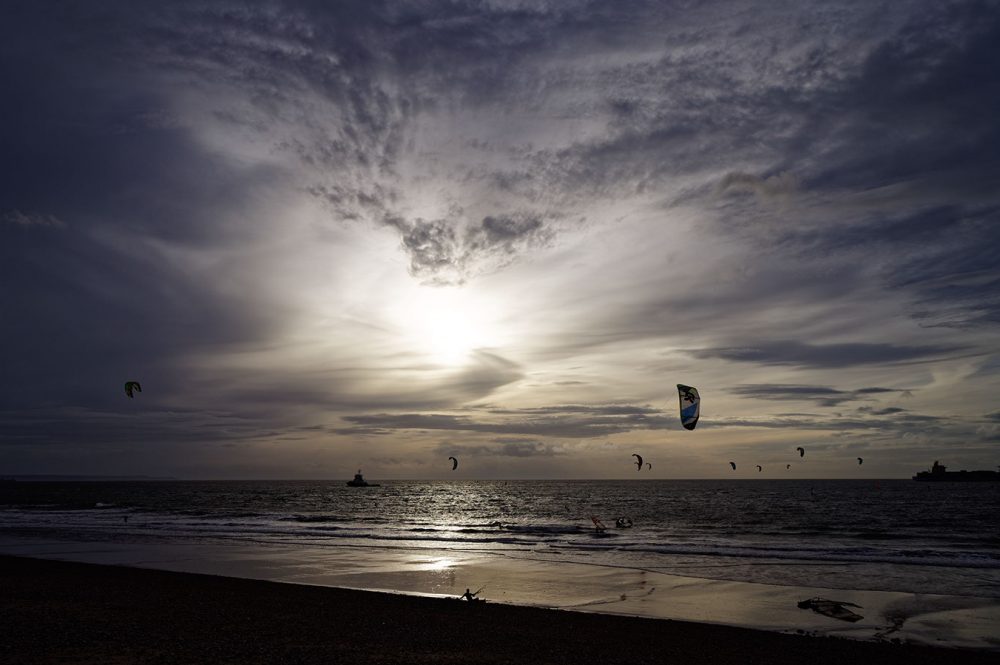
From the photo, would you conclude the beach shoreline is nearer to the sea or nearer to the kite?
the sea

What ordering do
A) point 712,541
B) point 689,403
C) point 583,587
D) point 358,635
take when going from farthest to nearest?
point 712,541 < point 689,403 < point 583,587 < point 358,635

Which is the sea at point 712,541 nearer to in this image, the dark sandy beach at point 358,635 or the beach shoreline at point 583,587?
the beach shoreline at point 583,587

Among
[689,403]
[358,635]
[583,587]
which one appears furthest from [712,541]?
[358,635]

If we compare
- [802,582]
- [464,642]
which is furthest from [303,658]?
[802,582]

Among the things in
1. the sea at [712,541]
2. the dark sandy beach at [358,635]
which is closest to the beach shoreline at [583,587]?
the dark sandy beach at [358,635]

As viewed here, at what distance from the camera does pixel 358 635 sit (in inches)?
457

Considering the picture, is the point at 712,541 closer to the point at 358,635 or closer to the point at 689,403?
the point at 689,403

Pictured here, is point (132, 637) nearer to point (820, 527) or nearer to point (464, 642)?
point (464, 642)

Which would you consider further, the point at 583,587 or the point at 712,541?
the point at 712,541

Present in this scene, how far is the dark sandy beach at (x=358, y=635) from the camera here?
33.1 ft

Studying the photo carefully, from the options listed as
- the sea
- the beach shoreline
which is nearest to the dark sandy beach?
the beach shoreline

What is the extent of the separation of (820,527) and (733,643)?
39.1 m

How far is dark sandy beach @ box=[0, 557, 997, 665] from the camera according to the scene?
1009cm

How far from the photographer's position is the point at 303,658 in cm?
974
